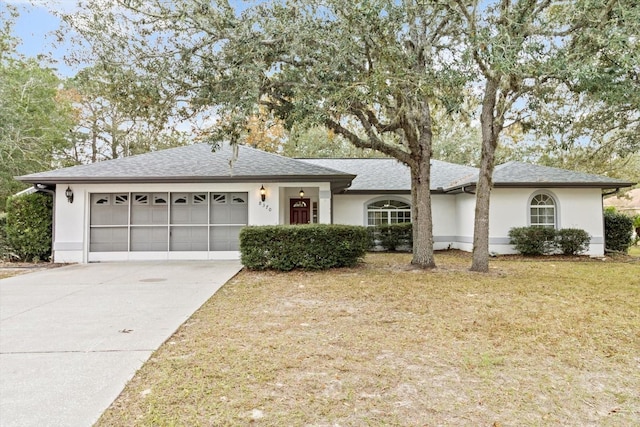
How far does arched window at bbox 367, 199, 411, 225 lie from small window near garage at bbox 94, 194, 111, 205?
9.23 metres

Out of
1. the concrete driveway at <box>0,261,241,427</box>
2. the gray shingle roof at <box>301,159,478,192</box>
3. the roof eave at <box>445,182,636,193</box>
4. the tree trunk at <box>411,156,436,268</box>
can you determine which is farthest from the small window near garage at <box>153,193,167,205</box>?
the roof eave at <box>445,182,636,193</box>

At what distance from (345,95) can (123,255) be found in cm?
860

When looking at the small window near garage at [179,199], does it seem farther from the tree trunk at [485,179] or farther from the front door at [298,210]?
the tree trunk at [485,179]

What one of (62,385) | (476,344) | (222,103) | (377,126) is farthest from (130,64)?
(476,344)

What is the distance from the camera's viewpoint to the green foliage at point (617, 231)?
13.7 meters

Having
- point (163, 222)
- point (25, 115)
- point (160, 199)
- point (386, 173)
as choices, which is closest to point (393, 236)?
point (386, 173)

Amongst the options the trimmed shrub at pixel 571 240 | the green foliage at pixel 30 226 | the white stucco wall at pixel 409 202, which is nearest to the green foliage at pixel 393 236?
the white stucco wall at pixel 409 202

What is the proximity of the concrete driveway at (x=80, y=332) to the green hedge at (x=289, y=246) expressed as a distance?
2.59 feet

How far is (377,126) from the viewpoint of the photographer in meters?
9.41

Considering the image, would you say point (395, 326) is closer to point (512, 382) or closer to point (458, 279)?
point (512, 382)

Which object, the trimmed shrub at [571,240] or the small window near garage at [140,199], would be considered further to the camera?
the trimmed shrub at [571,240]

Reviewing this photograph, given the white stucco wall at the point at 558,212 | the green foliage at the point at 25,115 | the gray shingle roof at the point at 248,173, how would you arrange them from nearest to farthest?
1. the gray shingle roof at the point at 248,173
2. the white stucco wall at the point at 558,212
3. the green foliage at the point at 25,115

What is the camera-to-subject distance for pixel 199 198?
39.2ft

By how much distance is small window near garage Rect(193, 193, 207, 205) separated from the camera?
11930 mm
